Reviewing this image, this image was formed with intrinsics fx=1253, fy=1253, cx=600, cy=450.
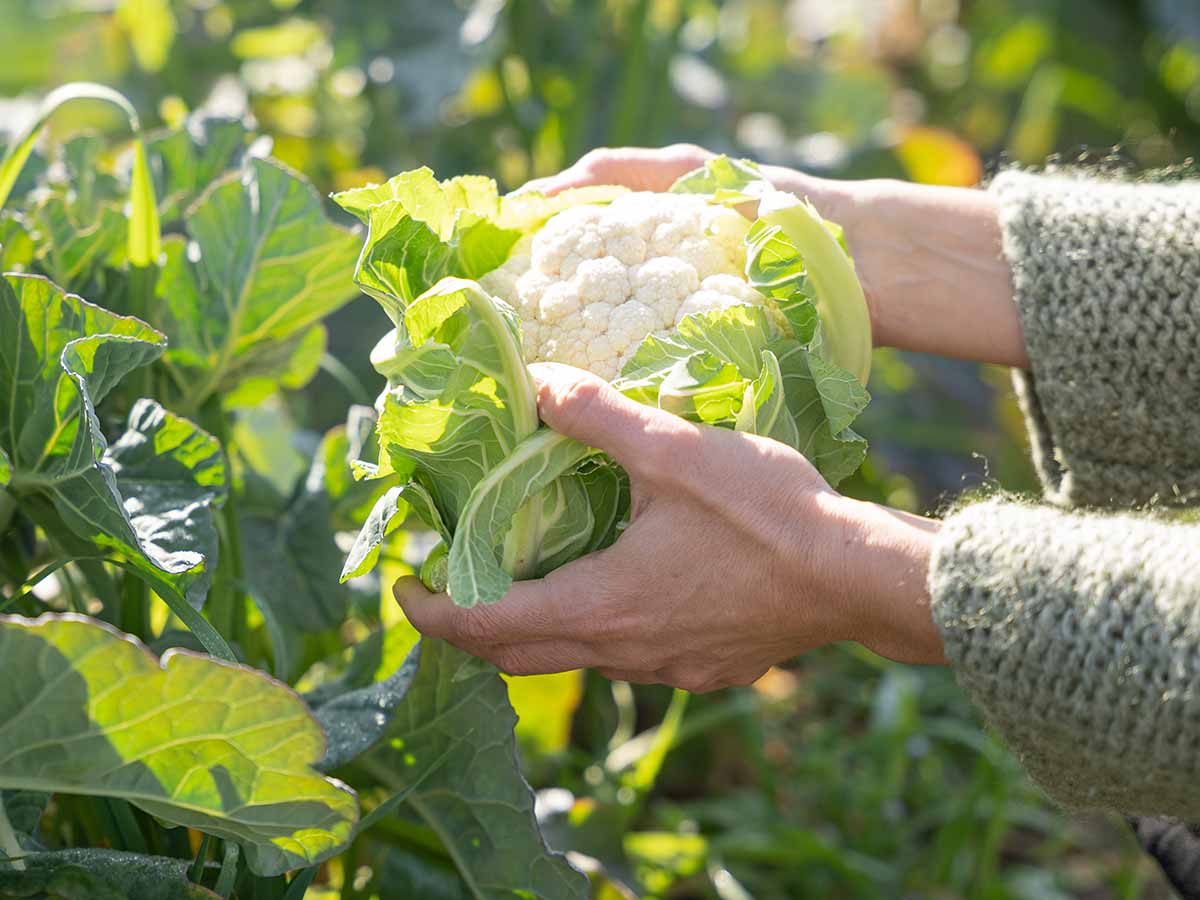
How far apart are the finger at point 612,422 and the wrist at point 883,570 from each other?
15cm

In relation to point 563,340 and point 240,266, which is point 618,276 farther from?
point 240,266

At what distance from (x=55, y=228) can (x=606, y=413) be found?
632 mm

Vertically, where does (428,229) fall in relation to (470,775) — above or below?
above

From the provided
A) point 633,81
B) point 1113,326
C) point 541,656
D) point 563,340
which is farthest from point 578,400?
point 633,81

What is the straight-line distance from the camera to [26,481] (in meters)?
1.05

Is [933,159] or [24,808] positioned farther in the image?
[933,159]


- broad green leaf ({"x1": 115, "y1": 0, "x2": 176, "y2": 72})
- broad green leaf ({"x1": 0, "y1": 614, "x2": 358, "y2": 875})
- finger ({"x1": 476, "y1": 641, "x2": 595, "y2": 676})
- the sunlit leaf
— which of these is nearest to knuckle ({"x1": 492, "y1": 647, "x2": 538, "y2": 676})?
finger ({"x1": 476, "y1": 641, "x2": 595, "y2": 676})

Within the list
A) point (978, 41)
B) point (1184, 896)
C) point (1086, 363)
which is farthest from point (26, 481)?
point (978, 41)

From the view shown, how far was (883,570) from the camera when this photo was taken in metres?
1.04

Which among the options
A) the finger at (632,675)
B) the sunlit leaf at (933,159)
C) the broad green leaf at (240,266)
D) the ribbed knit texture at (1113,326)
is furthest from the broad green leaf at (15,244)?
the sunlit leaf at (933,159)

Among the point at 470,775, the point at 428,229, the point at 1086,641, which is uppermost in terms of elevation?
the point at 428,229

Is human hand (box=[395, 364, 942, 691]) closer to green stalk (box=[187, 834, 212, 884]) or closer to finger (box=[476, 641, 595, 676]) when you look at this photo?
finger (box=[476, 641, 595, 676])

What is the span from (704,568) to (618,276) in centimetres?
29

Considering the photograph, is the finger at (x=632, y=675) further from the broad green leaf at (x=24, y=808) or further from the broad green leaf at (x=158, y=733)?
the broad green leaf at (x=24, y=808)
